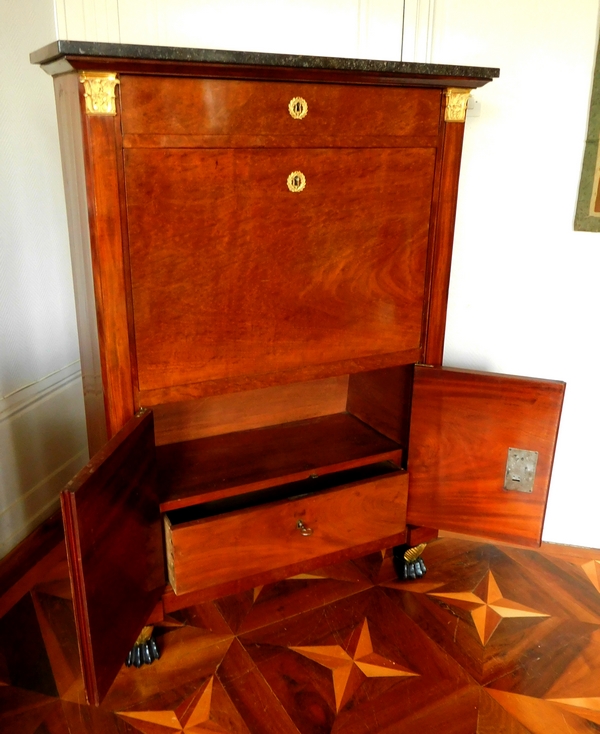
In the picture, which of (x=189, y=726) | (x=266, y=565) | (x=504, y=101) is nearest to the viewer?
(x=189, y=726)

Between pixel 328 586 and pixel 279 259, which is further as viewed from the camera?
pixel 328 586

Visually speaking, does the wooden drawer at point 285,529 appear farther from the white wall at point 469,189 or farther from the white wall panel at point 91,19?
the white wall panel at point 91,19

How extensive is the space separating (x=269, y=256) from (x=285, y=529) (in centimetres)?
57

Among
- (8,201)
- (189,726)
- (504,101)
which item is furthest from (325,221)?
(189,726)

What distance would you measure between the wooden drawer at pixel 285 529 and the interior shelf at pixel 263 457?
45 mm

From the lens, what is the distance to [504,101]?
1.52m

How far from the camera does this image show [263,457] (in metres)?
1.43

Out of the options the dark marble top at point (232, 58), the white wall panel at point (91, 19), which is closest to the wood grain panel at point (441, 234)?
the dark marble top at point (232, 58)

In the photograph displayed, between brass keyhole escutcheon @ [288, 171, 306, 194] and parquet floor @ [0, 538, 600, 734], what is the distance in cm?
95

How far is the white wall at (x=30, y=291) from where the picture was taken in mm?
1578

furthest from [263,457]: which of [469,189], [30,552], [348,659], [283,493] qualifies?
[469,189]

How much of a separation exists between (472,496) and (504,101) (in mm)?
932

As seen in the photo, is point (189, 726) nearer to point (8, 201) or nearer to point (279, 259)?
point (279, 259)

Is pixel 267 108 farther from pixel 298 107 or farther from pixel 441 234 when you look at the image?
pixel 441 234
